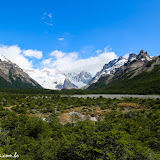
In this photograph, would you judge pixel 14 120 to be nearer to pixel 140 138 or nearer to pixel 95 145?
pixel 95 145

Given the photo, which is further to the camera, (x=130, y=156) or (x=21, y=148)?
(x=21, y=148)

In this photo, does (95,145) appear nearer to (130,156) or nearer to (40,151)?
(130,156)

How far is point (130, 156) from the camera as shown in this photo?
37.9ft

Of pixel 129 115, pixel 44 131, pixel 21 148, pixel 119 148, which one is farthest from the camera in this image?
pixel 129 115

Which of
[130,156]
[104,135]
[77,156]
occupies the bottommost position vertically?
[77,156]

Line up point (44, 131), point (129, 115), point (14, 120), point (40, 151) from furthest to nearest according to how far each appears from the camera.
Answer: point (129, 115)
point (14, 120)
point (44, 131)
point (40, 151)

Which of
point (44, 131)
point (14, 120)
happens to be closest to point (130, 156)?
point (44, 131)

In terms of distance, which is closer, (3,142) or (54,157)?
(54,157)

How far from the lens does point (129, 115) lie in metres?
35.3

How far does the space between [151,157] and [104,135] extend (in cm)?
443

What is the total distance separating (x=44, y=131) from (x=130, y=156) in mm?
15934

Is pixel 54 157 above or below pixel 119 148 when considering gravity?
below

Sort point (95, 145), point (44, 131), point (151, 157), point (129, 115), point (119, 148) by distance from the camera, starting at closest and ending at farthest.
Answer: point (151, 157) < point (119, 148) < point (95, 145) < point (44, 131) < point (129, 115)

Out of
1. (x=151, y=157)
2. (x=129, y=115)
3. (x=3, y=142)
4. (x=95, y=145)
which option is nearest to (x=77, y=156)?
(x=95, y=145)
